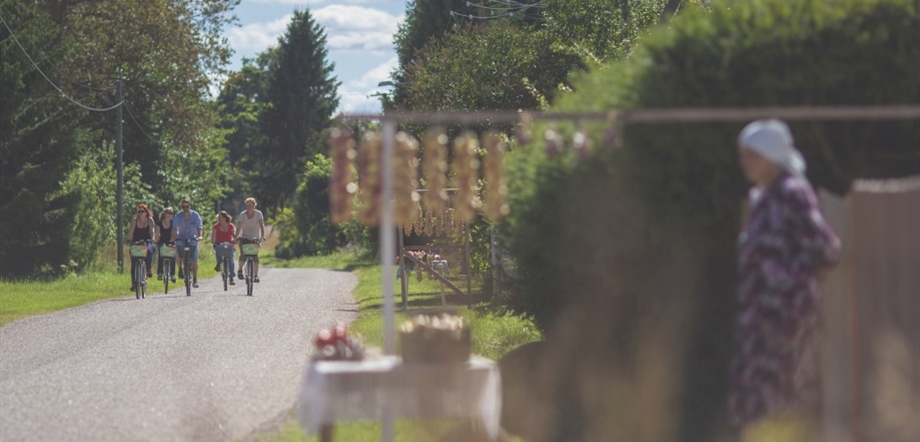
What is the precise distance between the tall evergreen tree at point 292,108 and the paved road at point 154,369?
75.2 m

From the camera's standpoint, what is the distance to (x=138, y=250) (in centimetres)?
2802

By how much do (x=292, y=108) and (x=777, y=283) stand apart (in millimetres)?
94720

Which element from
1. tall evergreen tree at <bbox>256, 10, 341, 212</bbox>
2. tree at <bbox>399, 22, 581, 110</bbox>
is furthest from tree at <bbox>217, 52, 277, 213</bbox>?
tree at <bbox>399, 22, 581, 110</bbox>

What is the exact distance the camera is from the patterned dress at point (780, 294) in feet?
23.9

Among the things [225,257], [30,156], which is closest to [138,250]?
[225,257]

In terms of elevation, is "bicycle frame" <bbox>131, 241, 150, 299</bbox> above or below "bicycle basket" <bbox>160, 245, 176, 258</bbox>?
below

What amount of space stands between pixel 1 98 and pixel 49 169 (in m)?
2.23

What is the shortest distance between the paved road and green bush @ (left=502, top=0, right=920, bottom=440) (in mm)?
3240

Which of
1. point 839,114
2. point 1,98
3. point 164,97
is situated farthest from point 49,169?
point 839,114

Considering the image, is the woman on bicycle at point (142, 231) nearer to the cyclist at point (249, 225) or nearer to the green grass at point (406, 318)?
the cyclist at point (249, 225)

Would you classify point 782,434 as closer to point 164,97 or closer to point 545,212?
point 545,212

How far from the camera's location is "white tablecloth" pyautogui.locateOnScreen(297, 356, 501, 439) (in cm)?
840

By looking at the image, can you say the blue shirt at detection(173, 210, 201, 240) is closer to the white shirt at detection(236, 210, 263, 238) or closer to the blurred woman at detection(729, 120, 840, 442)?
the white shirt at detection(236, 210, 263, 238)

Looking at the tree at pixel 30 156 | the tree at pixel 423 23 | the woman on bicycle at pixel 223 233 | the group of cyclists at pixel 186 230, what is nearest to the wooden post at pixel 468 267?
the group of cyclists at pixel 186 230
